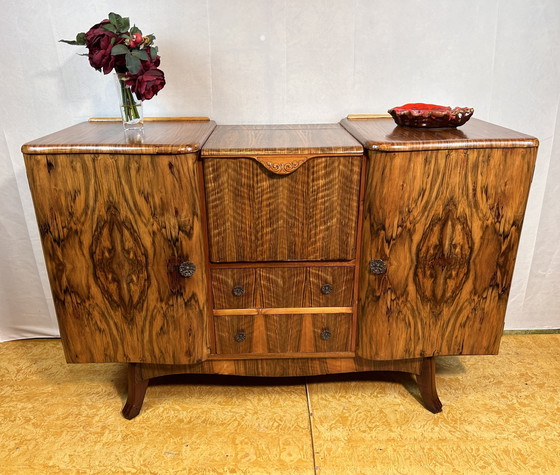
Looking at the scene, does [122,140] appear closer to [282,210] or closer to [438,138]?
[282,210]

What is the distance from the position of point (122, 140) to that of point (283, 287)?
599mm

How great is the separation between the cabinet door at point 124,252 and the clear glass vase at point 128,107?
29cm

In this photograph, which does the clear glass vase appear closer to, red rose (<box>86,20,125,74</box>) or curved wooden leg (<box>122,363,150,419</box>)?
red rose (<box>86,20,125,74</box>)

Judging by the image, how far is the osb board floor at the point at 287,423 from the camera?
4.18ft

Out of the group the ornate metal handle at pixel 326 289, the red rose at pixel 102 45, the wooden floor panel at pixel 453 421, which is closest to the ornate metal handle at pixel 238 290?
the ornate metal handle at pixel 326 289

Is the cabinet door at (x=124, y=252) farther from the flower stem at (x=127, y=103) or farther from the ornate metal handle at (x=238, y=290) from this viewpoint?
the flower stem at (x=127, y=103)

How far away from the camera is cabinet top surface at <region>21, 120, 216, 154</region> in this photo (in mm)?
1116

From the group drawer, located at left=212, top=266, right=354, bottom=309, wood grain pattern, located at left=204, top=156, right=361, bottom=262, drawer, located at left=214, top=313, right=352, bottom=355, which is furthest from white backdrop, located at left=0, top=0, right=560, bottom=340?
drawer, located at left=214, top=313, right=352, bottom=355

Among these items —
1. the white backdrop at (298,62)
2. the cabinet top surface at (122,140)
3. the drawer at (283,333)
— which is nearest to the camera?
the cabinet top surface at (122,140)

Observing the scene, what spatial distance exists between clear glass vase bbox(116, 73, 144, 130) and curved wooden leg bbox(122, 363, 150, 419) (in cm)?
75

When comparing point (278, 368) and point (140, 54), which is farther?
point (278, 368)

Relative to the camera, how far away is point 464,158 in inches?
44.7

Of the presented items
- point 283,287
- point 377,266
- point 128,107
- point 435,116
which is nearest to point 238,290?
point 283,287

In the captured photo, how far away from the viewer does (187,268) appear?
1229 mm
